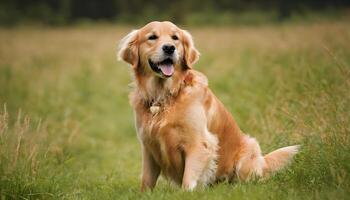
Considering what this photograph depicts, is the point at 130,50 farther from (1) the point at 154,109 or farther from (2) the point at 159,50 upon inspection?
(1) the point at 154,109

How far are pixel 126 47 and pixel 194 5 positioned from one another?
3718 centimetres

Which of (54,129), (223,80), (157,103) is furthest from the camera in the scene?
(223,80)

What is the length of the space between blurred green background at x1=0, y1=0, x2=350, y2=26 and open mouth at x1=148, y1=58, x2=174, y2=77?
2726 centimetres

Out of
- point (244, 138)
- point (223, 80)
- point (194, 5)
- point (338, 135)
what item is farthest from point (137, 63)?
point (194, 5)

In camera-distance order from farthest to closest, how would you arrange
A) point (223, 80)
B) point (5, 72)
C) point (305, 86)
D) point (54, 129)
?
point (5, 72) → point (223, 80) → point (54, 129) → point (305, 86)

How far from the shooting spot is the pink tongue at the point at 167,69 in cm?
581

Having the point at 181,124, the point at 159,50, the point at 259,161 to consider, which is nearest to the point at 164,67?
the point at 159,50

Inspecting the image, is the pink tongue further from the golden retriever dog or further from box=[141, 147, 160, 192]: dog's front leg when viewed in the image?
box=[141, 147, 160, 192]: dog's front leg

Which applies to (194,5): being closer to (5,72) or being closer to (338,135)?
(5,72)

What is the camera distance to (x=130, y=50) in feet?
20.2

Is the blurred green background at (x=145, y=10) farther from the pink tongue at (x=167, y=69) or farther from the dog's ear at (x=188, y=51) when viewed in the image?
the pink tongue at (x=167, y=69)

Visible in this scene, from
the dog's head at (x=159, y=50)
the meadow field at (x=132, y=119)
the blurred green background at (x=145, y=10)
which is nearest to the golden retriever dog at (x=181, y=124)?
the dog's head at (x=159, y=50)

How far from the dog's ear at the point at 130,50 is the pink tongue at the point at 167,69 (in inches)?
13.4

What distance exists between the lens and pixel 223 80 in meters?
12.3
